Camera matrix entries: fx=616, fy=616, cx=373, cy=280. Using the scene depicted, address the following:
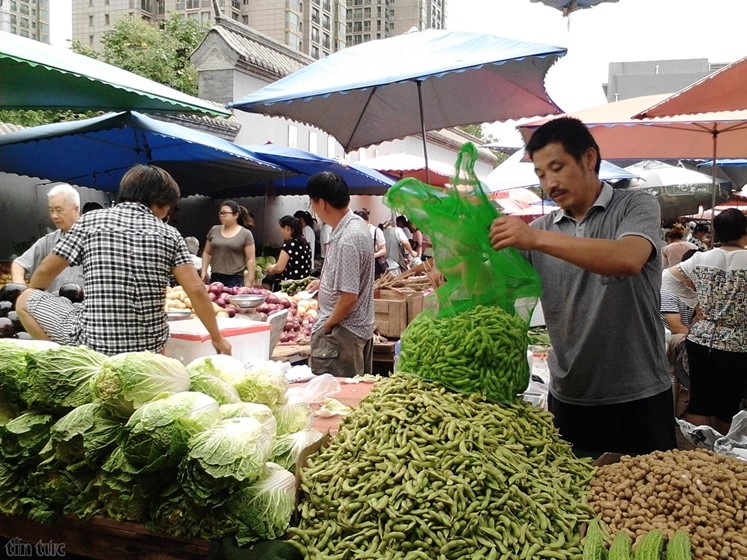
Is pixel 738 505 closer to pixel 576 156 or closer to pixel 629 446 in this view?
pixel 629 446

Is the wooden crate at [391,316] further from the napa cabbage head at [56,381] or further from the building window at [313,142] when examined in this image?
the building window at [313,142]

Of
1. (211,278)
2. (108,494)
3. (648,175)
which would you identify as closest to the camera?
(108,494)

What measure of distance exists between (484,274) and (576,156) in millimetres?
566

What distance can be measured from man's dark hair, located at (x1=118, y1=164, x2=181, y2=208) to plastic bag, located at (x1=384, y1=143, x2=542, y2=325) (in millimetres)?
1644

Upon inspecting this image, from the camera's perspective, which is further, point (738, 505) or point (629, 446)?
point (629, 446)

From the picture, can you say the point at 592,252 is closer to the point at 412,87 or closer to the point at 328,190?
the point at 328,190

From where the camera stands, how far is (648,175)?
35.2 ft

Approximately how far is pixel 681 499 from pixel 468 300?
83 centimetres

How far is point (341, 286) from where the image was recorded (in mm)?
3762

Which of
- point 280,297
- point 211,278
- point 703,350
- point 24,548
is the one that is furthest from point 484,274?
point 211,278

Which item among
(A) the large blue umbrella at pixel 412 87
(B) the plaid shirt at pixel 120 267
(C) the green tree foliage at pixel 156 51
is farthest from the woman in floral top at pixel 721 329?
(C) the green tree foliage at pixel 156 51

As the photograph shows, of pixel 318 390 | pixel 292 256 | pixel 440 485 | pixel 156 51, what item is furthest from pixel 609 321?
pixel 156 51

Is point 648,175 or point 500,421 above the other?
point 648,175

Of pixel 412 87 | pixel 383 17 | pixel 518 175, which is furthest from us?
pixel 383 17
